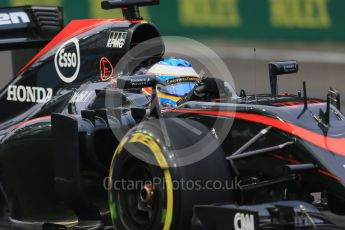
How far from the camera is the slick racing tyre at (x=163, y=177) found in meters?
4.20

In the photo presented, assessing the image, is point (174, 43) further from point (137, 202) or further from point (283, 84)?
point (137, 202)

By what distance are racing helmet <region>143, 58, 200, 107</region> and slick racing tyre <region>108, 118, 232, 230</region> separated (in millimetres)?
1065

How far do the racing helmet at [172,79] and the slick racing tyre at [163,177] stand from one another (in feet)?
3.50

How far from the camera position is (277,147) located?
4180 millimetres

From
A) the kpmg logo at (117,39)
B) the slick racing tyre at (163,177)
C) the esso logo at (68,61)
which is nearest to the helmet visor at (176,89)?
the kpmg logo at (117,39)

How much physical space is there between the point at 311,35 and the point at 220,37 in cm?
155

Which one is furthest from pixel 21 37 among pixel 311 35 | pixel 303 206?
pixel 311 35

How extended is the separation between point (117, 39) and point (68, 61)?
1.31 feet

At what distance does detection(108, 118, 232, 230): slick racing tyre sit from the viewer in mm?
4203

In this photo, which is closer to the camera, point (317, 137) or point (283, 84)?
point (317, 137)

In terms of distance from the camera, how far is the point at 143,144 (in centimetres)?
443

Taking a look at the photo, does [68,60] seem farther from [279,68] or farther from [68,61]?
[279,68]

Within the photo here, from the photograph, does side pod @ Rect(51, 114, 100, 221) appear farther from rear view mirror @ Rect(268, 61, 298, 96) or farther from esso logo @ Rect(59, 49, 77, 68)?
rear view mirror @ Rect(268, 61, 298, 96)

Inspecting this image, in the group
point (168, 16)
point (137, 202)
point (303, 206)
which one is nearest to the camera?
point (303, 206)
